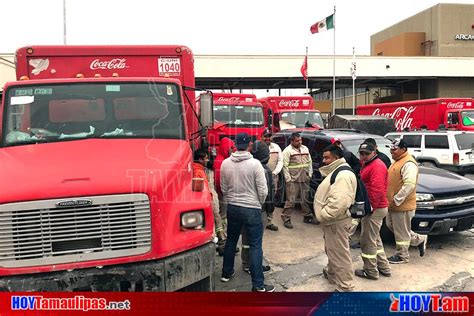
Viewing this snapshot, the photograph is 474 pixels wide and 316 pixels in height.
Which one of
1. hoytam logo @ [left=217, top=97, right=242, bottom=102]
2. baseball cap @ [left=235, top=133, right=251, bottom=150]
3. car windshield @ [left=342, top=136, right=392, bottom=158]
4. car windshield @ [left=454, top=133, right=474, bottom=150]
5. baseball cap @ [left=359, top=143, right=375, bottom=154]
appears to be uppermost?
hoytam logo @ [left=217, top=97, right=242, bottom=102]

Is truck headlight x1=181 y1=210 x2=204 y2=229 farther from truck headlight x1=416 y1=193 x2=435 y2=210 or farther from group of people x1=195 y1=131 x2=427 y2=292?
truck headlight x1=416 y1=193 x2=435 y2=210

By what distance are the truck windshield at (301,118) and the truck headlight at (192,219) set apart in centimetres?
1145

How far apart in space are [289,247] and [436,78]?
39457mm

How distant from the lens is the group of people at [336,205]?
4.41 m

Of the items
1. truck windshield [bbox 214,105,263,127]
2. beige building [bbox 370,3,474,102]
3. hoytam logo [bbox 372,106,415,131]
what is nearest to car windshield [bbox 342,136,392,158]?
truck windshield [bbox 214,105,263,127]

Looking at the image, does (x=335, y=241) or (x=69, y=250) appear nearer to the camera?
(x=69, y=250)

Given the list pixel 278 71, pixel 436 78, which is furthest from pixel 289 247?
pixel 436 78

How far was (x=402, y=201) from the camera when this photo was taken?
530cm

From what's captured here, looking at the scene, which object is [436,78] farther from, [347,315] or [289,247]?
[347,315]

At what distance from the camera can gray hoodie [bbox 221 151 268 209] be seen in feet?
15.0

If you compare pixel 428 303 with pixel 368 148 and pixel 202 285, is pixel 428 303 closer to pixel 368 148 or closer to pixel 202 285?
pixel 202 285

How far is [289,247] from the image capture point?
6.25 meters

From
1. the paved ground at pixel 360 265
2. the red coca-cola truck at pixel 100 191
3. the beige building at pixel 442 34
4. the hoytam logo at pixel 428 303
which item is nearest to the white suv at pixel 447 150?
the paved ground at pixel 360 265

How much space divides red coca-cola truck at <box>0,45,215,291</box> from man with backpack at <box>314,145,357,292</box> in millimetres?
1402
